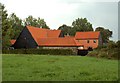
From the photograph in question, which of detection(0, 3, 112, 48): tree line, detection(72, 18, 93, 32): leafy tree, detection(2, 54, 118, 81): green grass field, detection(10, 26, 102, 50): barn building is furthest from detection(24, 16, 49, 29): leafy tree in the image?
detection(2, 54, 118, 81): green grass field

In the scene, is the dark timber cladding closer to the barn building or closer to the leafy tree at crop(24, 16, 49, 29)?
the barn building

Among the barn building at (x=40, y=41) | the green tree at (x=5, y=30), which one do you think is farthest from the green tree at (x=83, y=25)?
the green tree at (x=5, y=30)

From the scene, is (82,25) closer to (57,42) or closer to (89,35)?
(89,35)

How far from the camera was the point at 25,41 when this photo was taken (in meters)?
75.8

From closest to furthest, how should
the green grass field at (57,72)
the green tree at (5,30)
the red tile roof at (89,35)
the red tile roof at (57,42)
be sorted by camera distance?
1. the green grass field at (57,72)
2. the green tree at (5,30)
3. the red tile roof at (57,42)
4. the red tile roof at (89,35)

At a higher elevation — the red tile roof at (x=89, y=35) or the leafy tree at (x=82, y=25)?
the leafy tree at (x=82, y=25)

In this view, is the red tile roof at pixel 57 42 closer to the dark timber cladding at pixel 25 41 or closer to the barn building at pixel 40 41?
the barn building at pixel 40 41

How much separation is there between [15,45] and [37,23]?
121 feet

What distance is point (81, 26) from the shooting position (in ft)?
375

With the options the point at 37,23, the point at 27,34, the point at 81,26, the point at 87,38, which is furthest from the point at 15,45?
the point at 81,26

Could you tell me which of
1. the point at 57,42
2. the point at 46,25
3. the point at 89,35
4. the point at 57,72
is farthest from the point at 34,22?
the point at 57,72

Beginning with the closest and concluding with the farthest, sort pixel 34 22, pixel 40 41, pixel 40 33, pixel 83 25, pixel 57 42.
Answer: pixel 57 42 < pixel 40 41 < pixel 40 33 < pixel 34 22 < pixel 83 25

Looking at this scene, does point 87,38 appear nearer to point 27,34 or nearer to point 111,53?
point 27,34

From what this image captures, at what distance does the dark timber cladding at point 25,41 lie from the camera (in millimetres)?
74419
